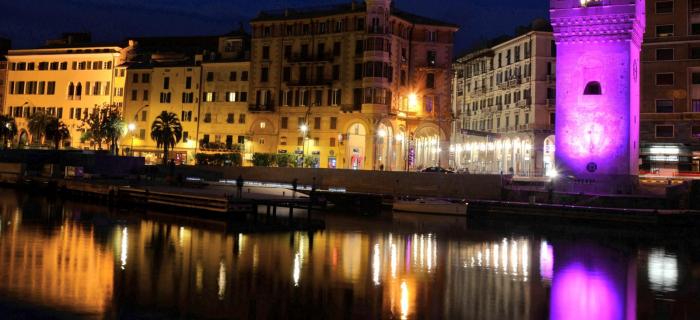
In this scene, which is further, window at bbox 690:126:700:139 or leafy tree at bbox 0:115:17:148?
leafy tree at bbox 0:115:17:148

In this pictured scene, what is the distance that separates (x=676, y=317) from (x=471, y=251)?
43.3 feet

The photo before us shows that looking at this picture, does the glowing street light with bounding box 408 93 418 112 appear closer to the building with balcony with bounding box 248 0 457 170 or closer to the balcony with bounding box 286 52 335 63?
the building with balcony with bounding box 248 0 457 170

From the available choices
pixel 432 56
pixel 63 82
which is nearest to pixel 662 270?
pixel 432 56

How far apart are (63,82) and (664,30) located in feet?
258

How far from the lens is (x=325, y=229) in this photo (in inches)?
1489

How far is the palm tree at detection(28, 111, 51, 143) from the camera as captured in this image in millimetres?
86625

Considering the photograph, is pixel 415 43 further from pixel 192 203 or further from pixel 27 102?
pixel 27 102

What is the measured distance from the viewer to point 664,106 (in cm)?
6775

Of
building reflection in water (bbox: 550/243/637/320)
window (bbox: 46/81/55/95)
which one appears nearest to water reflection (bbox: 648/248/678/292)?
building reflection in water (bbox: 550/243/637/320)

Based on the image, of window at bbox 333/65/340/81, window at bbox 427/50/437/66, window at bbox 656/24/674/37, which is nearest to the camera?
window at bbox 656/24/674/37

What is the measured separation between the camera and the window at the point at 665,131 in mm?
67000

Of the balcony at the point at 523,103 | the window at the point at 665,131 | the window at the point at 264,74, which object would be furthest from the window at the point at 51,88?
the window at the point at 665,131

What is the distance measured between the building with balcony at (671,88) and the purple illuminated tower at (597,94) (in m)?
20.9

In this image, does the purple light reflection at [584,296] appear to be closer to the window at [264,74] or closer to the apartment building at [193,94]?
the window at [264,74]
